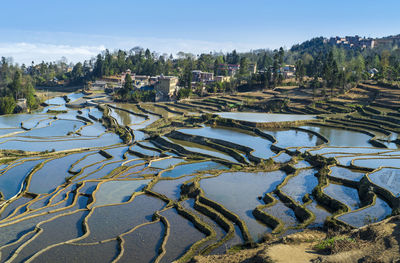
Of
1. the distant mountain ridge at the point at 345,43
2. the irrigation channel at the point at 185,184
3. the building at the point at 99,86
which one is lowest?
the irrigation channel at the point at 185,184

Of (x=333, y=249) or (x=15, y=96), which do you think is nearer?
(x=333, y=249)

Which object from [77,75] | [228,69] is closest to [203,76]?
[228,69]

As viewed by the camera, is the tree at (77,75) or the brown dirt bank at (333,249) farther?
the tree at (77,75)

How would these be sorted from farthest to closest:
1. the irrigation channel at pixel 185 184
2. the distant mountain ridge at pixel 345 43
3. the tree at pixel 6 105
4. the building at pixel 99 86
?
the distant mountain ridge at pixel 345 43 → the building at pixel 99 86 → the tree at pixel 6 105 → the irrigation channel at pixel 185 184

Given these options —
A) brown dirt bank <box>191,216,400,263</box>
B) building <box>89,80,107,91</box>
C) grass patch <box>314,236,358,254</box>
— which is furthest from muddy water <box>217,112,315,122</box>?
building <box>89,80,107,91</box>

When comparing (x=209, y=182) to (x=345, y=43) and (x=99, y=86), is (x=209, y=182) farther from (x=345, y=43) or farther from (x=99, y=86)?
(x=345, y=43)

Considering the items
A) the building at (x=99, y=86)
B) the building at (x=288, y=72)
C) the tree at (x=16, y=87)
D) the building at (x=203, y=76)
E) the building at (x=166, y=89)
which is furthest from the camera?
the building at (x=99, y=86)

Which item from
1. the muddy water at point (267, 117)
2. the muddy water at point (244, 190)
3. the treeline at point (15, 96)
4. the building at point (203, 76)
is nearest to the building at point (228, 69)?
the building at point (203, 76)

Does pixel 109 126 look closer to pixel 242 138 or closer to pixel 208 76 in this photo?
pixel 242 138

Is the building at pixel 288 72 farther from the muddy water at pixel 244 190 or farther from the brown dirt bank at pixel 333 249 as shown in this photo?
the brown dirt bank at pixel 333 249

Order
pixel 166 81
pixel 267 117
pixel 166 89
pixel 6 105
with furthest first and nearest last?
pixel 166 89 < pixel 166 81 < pixel 6 105 < pixel 267 117

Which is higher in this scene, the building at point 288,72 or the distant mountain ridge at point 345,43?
the distant mountain ridge at point 345,43
